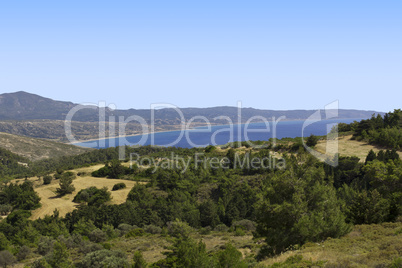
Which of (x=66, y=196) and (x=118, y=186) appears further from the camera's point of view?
(x=118, y=186)

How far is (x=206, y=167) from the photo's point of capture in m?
56.8

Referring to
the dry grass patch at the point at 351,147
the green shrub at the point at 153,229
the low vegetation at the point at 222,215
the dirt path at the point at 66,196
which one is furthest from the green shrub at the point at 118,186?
the dry grass patch at the point at 351,147

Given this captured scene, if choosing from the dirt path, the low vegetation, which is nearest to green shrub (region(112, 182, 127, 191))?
the low vegetation

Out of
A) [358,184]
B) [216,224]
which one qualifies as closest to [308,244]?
[216,224]

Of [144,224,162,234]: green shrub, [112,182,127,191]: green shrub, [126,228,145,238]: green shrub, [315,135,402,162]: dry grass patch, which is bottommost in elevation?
[144,224,162,234]: green shrub

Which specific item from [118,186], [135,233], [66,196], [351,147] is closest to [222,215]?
[135,233]

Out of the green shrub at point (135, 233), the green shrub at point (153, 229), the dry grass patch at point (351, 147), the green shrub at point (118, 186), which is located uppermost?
the dry grass patch at point (351, 147)

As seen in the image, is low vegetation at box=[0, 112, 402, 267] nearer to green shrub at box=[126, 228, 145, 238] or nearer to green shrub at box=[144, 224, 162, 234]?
green shrub at box=[126, 228, 145, 238]

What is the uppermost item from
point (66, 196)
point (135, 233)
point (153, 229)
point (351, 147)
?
point (351, 147)

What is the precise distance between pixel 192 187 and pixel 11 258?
2753 cm

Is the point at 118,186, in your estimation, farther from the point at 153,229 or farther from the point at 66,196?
the point at 153,229

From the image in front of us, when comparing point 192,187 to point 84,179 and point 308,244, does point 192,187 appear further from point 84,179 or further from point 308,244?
point 308,244

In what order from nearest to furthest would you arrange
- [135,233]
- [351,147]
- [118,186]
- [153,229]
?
1. [135,233]
2. [153,229]
3. [118,186]
4. [351,147]

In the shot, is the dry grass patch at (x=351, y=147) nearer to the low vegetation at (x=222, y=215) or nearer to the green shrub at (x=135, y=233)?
the low vegetation at (x=222, y=215)
